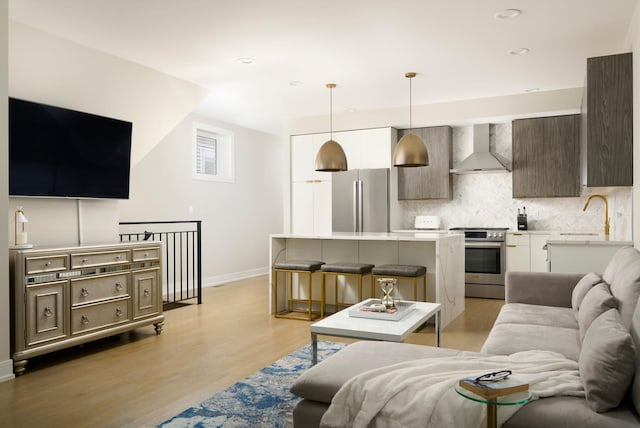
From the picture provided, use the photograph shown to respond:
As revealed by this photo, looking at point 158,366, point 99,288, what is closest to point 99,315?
point 99,288

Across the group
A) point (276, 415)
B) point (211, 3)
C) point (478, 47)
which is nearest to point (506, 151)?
point (478, 47)

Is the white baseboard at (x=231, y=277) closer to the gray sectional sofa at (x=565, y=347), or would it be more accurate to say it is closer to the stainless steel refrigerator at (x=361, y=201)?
the stainless steel refrigerator at (x=361, y=201)

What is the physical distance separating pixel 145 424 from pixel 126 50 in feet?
10.6

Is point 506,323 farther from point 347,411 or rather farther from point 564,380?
point 347,411

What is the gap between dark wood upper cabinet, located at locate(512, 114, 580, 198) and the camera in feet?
20.5

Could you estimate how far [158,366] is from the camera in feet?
11.7

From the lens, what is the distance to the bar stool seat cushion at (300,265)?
5.08 m

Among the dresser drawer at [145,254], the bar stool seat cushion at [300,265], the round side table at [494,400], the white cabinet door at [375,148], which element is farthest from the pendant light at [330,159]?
the round side table at [494,400]

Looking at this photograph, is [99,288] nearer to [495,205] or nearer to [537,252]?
[537,252]

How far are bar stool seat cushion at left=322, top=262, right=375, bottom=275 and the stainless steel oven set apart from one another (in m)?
2.09

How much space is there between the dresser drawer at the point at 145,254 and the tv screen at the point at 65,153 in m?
0.61

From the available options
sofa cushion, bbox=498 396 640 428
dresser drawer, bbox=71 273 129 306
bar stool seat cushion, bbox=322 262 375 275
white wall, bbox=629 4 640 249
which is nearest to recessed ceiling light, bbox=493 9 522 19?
white wall, bbox=629 4 640 249

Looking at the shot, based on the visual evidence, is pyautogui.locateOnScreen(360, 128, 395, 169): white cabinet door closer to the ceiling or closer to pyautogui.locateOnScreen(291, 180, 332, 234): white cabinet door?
pyautogui.locateOnScreen(291, 180, 332, 234): white cabinet door

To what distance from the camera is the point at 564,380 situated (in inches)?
74.0
